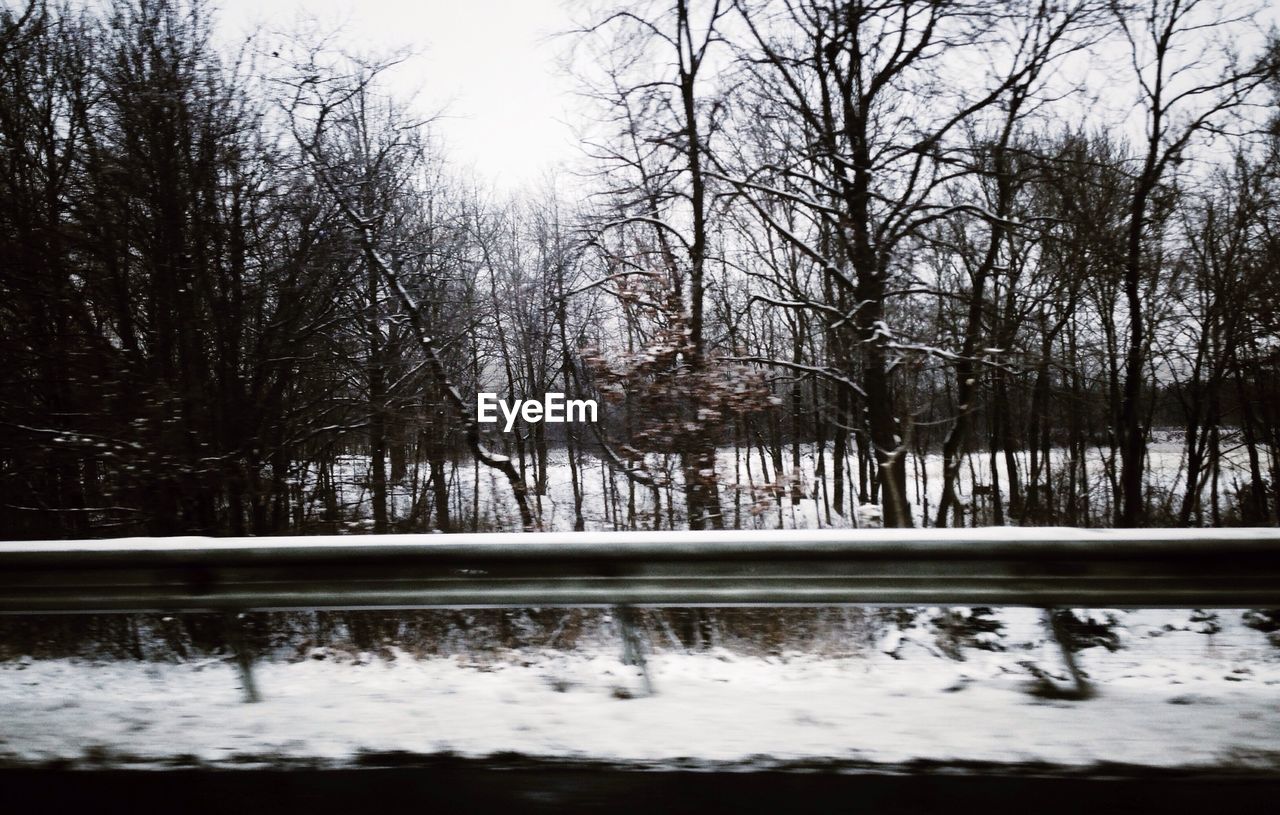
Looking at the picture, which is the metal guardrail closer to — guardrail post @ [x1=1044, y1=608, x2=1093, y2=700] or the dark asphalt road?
guardrail post @ [x1=1044, y1=608, x2=1093, y2=700]

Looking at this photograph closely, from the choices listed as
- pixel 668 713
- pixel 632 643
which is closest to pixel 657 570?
pixel 632 643

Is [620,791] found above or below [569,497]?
below

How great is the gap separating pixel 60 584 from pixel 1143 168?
1436 cm

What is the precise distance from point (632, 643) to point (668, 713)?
45cm

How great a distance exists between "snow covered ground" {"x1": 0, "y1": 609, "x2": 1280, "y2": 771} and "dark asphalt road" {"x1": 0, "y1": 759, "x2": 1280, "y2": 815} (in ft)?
0.34

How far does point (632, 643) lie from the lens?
12.2ft

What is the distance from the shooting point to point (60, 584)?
390 cm

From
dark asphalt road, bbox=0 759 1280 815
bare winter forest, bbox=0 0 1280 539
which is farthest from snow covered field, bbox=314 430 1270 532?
dark asphalt road, bbox=0 759 1280 815

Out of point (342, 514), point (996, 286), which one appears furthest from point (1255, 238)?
point (342, 514)

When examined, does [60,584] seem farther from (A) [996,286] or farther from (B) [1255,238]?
(B) [1255,238]

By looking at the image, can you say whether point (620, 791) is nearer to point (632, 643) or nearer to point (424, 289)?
point (632, 643)

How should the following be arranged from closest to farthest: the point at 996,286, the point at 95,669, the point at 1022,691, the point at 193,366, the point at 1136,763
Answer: the point at 1136,763 → the point at 1022,691 → the point at 95,669 → the point at 193,366 → the point at 996,286

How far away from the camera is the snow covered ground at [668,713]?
2.95m

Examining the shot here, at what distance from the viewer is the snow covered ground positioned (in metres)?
2.95
